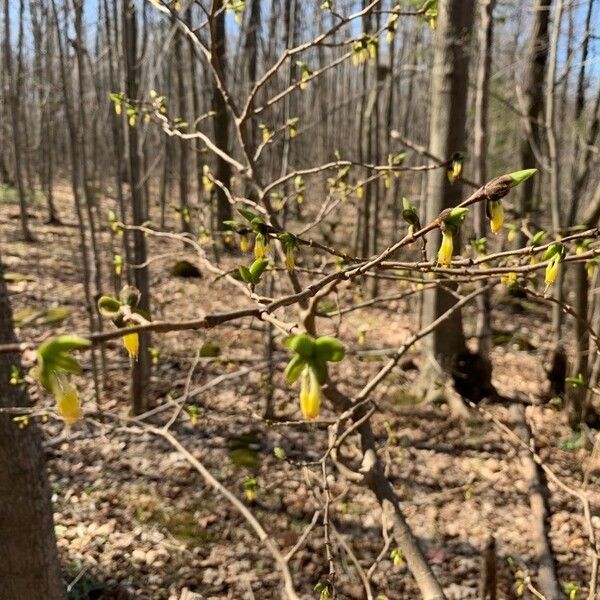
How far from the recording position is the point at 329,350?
754 mm

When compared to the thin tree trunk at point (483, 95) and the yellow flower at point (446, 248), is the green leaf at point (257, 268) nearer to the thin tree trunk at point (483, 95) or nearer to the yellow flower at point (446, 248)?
the yellow flower at point (446, 248)

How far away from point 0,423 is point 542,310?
8.10 m

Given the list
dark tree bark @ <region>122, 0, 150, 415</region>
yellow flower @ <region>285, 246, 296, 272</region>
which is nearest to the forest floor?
dark tree bark @ <region>122, 0, 150, 415</region>

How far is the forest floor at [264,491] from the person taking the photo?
3514 millimetres

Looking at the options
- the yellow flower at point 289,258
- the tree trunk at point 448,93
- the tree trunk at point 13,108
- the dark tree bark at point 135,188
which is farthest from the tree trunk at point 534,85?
the tree trunk at point 13,108

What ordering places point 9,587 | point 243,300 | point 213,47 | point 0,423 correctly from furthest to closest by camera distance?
point 243,300 < point 9,587 < point 0,423 < point 213,47

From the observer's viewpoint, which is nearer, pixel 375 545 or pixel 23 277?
pixel 375 545

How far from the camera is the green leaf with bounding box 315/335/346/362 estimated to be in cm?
75

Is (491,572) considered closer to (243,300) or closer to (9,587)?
(9,587)

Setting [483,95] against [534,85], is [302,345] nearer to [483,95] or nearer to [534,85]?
[483,95]

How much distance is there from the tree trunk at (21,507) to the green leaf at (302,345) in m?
2.14

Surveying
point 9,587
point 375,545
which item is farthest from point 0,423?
point 375,545

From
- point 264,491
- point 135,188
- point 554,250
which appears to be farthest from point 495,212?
point 135,188

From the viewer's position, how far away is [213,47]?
212 centimetres
